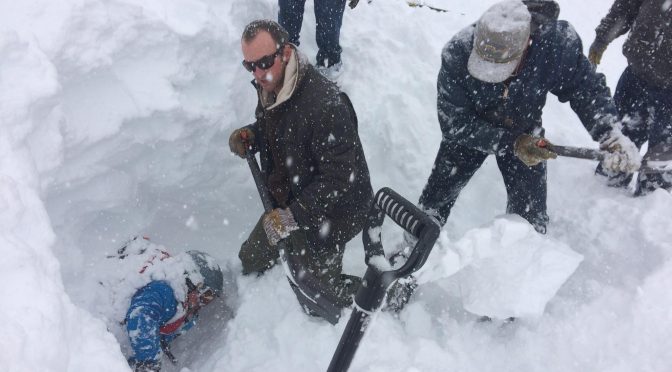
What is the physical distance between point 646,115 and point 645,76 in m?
0.31

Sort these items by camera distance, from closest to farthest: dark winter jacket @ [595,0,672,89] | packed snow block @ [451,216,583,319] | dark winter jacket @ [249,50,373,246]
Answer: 1. dark winter jacket @ [249,50,373,246]
2. packed snow block @ [451,216,583,319]
3. dark winter jacket @ [595,0,672,89]

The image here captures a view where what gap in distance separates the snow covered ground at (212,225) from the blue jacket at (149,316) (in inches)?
7.5

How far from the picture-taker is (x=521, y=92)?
112 inches

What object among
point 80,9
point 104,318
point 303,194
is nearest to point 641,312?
point 303,194

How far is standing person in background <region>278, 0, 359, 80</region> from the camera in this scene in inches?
163

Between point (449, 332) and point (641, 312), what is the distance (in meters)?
1.17

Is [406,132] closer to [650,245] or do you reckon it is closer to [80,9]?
[650,245]

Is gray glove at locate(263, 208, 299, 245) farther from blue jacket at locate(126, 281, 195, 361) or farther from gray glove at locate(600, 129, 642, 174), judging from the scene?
gray glove at locate(600, 129, 642, 174)

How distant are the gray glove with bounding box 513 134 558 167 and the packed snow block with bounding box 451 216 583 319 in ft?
1.70

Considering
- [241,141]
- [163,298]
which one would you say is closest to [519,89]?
[241,141]

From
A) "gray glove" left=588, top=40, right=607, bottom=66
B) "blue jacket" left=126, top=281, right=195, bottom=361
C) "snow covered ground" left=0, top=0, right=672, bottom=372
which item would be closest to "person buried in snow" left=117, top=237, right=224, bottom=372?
"blue jacket" left=126, top=281, right=195, bottom=361

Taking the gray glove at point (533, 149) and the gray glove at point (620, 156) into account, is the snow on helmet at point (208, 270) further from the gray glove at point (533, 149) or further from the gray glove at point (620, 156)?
the gray glove at point (620, 156)

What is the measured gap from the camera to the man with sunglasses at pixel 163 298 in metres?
2.67

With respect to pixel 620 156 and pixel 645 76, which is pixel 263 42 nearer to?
pixel 620 156
